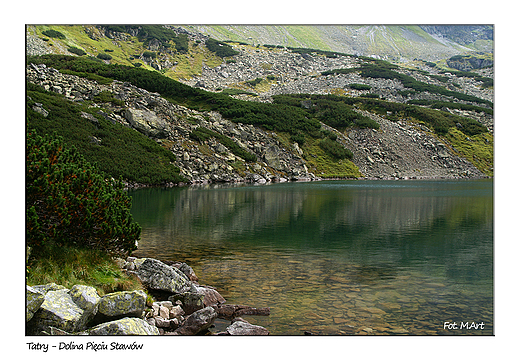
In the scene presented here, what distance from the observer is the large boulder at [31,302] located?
671 cm

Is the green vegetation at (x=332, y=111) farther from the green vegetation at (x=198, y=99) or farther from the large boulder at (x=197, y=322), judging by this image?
the large boulder at (x=197, y=322)

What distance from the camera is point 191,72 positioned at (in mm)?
163000

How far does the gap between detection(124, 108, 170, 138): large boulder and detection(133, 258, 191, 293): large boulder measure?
62036mm

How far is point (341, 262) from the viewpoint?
15.8m

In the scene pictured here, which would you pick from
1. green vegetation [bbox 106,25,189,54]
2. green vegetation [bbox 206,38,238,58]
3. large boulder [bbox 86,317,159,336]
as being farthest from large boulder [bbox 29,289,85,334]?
Answer: green vegetation [bbox 206,38,238,58]

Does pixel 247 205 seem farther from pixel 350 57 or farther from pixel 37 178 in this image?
pixel 350 57

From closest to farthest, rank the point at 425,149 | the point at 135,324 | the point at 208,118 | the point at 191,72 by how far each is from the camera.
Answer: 1. the point at 135,324
2. the point at 208,118
3. the point at 425,149
4. the point at 191,72

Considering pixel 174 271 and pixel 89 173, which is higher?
pixel 89 173

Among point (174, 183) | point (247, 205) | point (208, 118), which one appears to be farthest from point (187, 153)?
point (247, 205)

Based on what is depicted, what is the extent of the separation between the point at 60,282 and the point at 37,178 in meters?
2.63

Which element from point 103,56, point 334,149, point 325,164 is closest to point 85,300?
point 325,164

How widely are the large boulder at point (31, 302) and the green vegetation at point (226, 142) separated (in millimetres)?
66879

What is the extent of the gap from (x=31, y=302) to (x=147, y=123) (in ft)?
223

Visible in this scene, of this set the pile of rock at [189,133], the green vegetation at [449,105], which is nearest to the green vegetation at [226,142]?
the pile of rock at [189,133]
